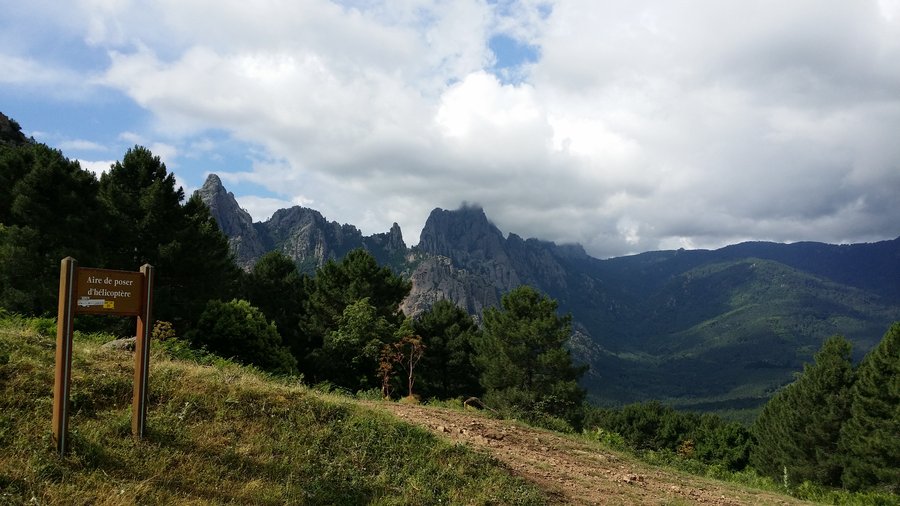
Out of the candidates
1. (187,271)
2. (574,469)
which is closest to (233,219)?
(187,271)

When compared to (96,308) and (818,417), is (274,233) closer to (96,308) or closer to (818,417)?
(818,417)

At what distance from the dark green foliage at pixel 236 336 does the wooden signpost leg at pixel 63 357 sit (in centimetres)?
1522

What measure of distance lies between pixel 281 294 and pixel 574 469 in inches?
1344

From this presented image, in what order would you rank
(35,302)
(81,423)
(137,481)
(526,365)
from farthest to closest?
(526,365) → (35,302) → (81,423) → (137,481)

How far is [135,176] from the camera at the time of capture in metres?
25.8

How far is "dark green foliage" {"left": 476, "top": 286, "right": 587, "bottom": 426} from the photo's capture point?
31609mm

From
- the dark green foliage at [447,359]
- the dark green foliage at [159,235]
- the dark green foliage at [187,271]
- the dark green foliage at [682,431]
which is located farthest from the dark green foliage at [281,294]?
the dark green foliage at [682,431]

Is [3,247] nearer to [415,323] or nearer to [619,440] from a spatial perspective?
[619,440]

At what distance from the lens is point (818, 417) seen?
3619 centimetres

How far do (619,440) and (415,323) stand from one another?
2963 cm

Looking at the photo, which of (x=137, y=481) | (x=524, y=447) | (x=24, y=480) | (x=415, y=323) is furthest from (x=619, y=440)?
(x=415, y=323)

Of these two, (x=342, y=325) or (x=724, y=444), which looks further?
(x=724, y=444)

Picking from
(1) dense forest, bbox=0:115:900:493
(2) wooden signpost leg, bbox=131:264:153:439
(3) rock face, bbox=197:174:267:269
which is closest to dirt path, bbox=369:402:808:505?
(1) dense forest, bbox=0:115:900:493

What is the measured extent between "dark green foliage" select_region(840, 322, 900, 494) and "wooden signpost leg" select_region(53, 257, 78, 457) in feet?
118
